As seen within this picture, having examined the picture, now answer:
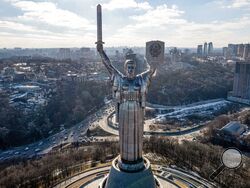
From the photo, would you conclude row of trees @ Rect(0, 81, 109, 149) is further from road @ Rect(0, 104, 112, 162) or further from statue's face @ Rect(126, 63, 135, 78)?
statue's face @ Rect(126, 63, 135, 78)

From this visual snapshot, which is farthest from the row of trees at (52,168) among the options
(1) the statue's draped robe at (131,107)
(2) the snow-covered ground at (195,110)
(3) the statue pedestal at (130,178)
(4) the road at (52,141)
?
(2) the snow-covered ground at (195,110)

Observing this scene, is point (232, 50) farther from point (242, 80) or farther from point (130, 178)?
point (130, 178)

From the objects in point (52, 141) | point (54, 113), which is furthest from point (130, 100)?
point (54, 113)

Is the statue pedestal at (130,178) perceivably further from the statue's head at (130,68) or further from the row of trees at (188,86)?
the row of trees at (188,86)

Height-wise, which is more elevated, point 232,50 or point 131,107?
point 232,50

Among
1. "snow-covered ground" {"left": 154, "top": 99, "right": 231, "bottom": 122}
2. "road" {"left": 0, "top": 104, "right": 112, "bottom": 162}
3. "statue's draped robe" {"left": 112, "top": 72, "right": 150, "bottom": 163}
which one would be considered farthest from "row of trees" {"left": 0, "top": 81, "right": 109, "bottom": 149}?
"statue's draped robe" {"left": 112, "top": 72, "right": 150, "bottom": 163}

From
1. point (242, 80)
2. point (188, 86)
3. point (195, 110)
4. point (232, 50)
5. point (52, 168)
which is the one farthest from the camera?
point (232, 50)
